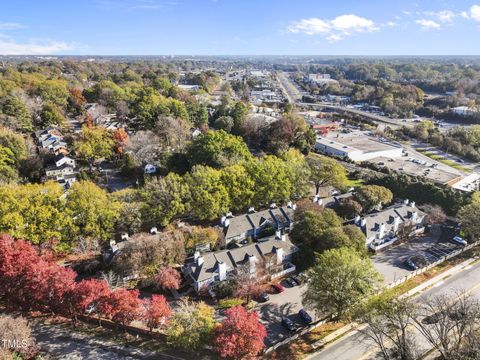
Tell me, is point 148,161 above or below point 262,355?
above

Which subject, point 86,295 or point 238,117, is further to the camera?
point 238,117

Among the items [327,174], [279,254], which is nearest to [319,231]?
[279,254]

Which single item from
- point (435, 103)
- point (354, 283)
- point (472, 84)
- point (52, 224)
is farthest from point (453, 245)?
point (472, 84)

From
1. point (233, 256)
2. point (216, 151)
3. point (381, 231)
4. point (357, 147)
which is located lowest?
point (381, 231)

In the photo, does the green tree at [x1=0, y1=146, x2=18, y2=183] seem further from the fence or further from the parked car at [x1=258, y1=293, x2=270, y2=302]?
Result: the fence

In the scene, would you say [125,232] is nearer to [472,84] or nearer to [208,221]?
[208,221]

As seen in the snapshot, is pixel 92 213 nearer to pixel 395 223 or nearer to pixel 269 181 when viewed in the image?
pixel 269 181
